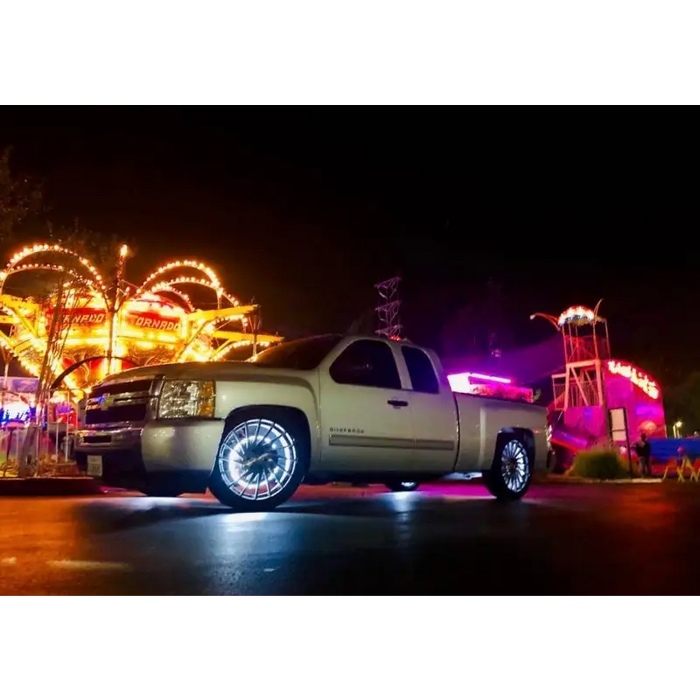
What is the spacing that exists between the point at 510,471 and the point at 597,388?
30113mm

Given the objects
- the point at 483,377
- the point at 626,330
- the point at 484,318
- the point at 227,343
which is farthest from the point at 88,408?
the point at 626,330

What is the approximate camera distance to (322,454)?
21.8ft

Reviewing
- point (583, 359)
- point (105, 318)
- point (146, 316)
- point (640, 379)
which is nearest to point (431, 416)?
point (105, 318)

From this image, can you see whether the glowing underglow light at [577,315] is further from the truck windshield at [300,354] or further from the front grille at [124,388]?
the front grille at [124,388]

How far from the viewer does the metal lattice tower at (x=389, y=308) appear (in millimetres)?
40844

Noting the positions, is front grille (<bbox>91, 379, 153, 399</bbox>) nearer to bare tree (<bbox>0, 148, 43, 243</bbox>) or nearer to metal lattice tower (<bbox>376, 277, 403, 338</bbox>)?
bare tree (<bbox>0, 148, 43, 243</bbox>)

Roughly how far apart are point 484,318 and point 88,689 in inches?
1882

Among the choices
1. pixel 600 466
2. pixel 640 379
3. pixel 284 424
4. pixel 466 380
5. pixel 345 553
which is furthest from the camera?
pixel 640 379

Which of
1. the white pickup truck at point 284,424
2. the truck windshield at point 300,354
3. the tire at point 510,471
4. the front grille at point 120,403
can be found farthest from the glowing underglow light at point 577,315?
the front grille at point 120,403

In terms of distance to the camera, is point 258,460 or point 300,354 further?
point 300,354

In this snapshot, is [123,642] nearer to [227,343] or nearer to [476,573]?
[476,573]

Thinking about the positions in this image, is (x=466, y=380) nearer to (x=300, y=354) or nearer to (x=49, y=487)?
(x=49, y=487)

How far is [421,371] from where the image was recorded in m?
8.03

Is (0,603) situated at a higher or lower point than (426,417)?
lower
